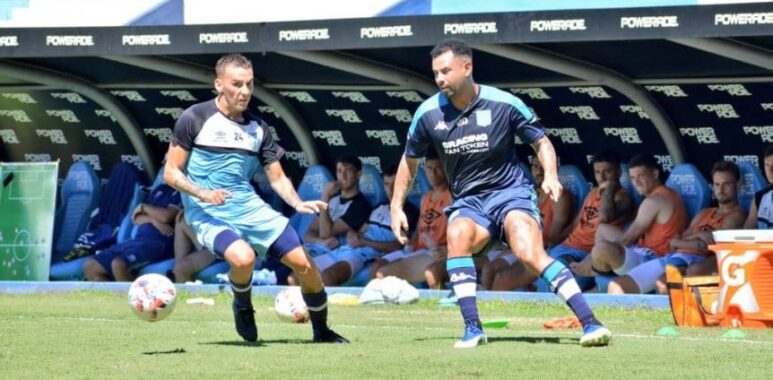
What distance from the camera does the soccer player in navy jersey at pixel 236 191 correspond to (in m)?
9.94

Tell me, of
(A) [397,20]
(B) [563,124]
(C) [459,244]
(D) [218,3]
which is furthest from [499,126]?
(D) [218,3]

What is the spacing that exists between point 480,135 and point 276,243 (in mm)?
1478

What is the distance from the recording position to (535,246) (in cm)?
930

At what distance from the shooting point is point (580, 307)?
30.0 ft

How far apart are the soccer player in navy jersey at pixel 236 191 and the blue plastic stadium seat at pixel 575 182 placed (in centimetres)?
616

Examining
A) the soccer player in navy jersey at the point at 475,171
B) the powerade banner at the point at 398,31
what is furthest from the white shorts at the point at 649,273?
the soccer player in navy jersey at the point at 475,171

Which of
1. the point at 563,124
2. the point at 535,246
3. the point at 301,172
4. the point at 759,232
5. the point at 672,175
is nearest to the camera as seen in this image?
the point at 535,246

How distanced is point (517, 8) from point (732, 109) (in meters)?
2.29

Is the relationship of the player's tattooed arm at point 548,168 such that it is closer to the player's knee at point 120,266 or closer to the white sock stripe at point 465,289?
the white sock stripe at point 465,289

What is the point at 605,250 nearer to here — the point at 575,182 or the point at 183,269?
the point at 575,182

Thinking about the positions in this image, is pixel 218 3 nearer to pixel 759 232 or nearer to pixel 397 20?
pixel 397 20

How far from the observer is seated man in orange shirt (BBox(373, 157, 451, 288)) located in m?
15.9

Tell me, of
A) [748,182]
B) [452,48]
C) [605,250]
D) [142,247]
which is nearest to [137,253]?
[142,247]

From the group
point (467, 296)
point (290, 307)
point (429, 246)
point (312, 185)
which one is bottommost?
point (290, 307)
